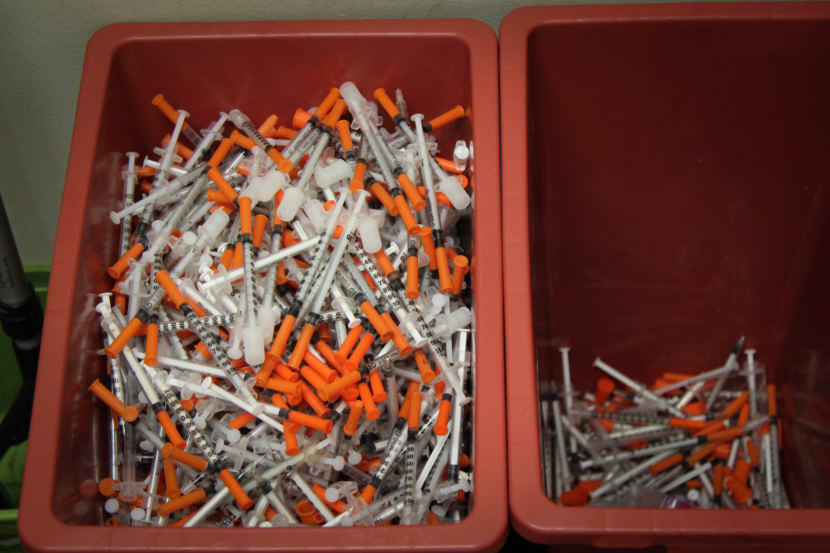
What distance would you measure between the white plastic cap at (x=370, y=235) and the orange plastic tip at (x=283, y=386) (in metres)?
0.26

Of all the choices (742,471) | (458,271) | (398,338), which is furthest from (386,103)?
(742,471)

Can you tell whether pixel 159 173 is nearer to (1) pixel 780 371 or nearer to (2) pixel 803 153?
(2) pixel 803 153

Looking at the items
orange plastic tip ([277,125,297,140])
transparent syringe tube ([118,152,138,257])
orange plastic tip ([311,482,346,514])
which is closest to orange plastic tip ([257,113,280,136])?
orange plastic tip ([277,125,297,140])

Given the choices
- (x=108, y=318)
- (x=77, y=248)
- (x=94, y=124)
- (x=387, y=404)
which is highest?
(x=94, y=124)

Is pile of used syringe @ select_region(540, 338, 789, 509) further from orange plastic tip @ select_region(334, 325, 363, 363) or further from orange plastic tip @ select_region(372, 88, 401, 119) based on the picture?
orange plastic tip @ select_region(372, 88, 401, 119)

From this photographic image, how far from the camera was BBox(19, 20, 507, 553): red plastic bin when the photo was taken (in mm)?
1066

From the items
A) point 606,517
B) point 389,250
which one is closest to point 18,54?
point 389,250

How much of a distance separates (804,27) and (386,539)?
1.15m

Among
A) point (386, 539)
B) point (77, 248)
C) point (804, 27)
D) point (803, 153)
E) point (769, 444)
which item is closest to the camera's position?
point (386, 539)

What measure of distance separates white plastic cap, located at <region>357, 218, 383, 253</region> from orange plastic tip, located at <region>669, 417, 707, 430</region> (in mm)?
817

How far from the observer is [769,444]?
67.4 inches

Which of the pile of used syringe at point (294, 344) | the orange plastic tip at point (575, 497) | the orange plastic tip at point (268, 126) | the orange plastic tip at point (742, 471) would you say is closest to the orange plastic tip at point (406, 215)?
the pile of used syringe at point (294, 344)

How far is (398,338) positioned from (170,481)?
1.46 ft

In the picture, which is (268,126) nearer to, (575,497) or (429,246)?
(429,246)
